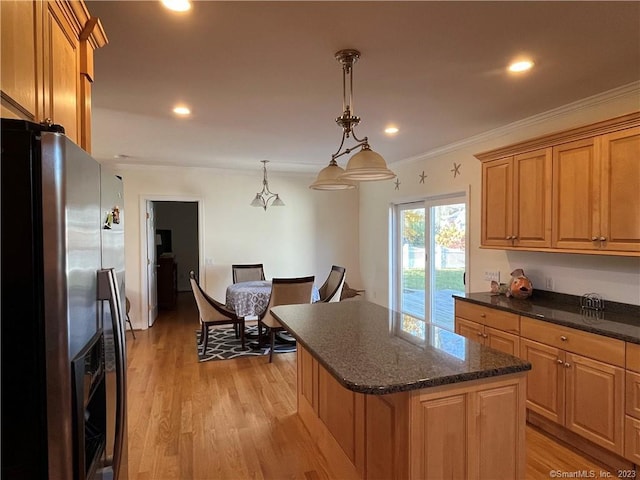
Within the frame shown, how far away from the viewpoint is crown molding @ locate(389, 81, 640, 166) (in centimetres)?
286

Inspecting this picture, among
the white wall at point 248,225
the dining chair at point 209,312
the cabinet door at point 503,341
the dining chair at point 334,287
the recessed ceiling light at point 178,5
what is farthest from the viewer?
the white wall at point 248,225

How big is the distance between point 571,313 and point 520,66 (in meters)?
1.80

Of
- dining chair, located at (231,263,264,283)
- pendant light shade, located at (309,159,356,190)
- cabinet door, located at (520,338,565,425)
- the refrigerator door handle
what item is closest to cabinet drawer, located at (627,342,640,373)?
cabinet door, located at (520,338,565,425)

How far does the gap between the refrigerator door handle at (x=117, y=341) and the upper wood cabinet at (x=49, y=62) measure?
0.48 metres

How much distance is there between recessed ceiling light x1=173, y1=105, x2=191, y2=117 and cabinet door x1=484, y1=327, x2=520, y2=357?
318 cm

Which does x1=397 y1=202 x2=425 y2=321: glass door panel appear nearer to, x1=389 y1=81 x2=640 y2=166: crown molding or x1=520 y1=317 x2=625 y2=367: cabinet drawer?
x1=389 y1=81 x2=640 y2=166: crown molding

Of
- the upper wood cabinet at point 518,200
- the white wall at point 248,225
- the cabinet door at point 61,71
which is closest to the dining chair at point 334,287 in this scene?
the white wall at point 248,225

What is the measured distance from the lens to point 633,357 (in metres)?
2.26

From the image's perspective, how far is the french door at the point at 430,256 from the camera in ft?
15.8

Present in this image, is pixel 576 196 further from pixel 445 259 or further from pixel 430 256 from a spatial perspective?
pixel 430 256

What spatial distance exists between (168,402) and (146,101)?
257 cm

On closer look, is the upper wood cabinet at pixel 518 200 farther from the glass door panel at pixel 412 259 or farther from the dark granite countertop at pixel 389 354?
the glass door panel at pixel 412 259

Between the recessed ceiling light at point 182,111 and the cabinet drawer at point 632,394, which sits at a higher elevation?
the recessed ceiling light at point 182,111

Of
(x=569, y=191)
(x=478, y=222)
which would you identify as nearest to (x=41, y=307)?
(x=569, y=191)
